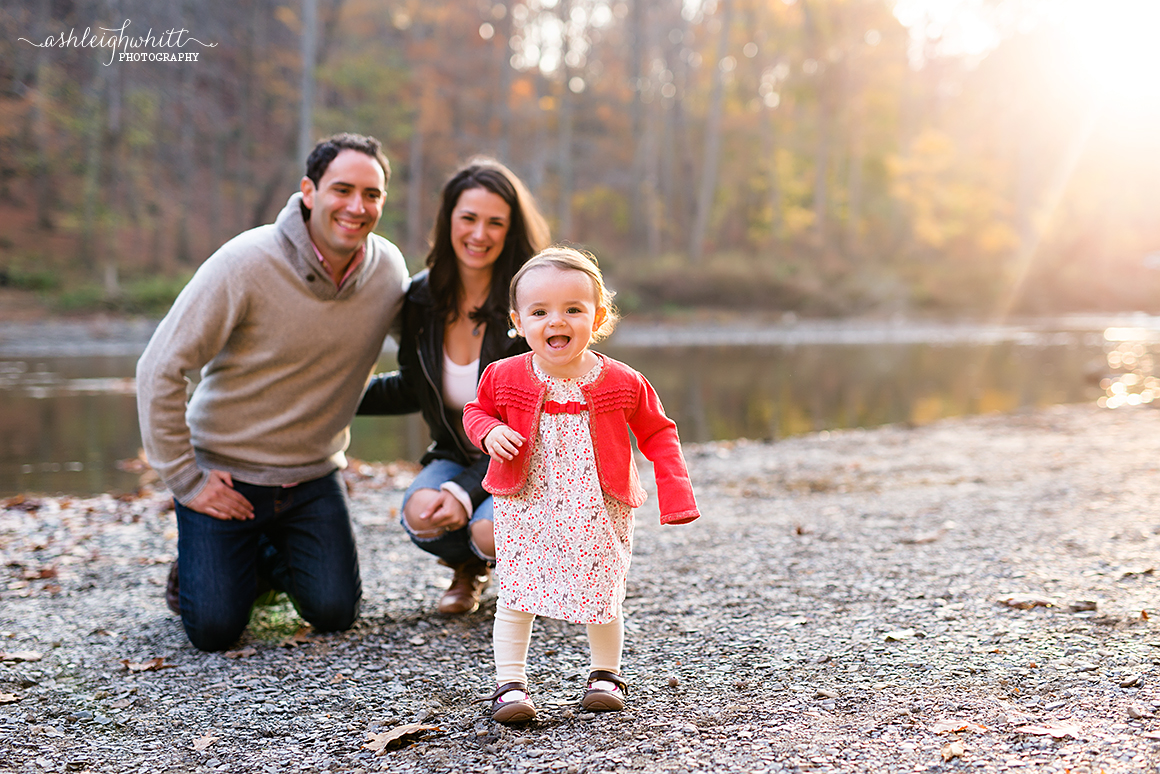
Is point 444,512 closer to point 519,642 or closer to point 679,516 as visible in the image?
point 519,642

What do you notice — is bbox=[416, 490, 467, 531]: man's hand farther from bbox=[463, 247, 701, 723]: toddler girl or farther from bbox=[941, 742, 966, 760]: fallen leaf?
bbox=[941, 742, 966, 760]: fallen leaf

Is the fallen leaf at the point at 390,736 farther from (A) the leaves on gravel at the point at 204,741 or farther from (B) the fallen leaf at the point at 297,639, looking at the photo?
(B) the fallen leaf at the point at 297,639

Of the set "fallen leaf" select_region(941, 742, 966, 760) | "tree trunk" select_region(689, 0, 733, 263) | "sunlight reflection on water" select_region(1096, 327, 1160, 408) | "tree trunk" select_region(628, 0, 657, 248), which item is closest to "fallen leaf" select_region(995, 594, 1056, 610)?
"fallen leaf" select_region(941, 742, 966, 760)

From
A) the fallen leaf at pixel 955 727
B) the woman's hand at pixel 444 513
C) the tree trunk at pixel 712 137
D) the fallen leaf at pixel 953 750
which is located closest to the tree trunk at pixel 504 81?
the tree trunk at pixel 712 137

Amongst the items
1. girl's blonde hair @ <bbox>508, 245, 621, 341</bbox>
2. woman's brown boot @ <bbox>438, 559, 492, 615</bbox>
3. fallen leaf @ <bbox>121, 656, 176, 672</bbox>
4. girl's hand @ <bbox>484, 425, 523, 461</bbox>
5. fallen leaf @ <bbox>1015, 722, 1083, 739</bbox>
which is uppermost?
girl's blonde hair @ <bbox>508, 245, 621, 341</bbox>

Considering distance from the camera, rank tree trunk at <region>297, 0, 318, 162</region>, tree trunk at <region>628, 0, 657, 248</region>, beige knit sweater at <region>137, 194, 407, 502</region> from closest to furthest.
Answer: beige knit sweater at <region>137, 194, 407, 502</region> < tree trunk at <region>297, 0, 318, 162</region> < tree trunk at <region>628, 0, 657, 248</region>

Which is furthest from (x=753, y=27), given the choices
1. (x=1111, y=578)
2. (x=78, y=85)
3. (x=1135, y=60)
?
(x=1111, y=578)

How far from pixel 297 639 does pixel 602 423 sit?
1.74m

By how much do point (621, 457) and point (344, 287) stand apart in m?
1.61

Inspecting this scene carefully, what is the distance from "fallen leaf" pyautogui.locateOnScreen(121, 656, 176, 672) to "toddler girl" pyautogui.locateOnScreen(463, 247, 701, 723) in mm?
1397

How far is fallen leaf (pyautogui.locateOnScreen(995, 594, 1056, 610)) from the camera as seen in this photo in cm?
364

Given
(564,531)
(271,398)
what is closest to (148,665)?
(271,398)

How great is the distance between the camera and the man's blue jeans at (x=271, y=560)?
3.53 meters

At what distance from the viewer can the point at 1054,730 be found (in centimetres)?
248
